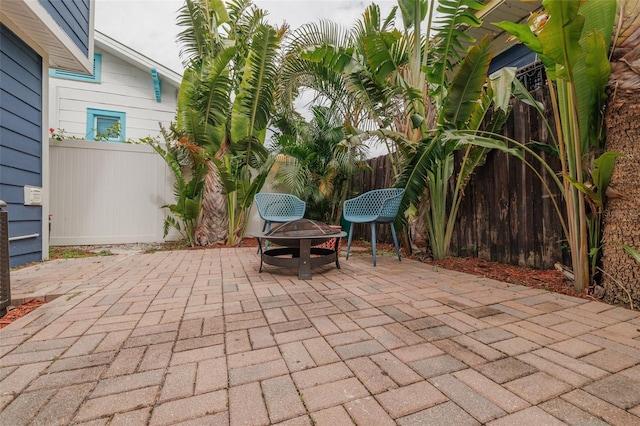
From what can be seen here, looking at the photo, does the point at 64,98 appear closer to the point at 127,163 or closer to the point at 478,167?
the point at 127,163

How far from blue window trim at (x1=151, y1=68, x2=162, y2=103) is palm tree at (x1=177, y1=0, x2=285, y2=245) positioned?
8.20 feet

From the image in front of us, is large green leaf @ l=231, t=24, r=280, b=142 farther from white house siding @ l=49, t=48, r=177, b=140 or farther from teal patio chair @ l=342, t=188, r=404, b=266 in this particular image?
white house siding @ l=49, t=48, r=177, b=140

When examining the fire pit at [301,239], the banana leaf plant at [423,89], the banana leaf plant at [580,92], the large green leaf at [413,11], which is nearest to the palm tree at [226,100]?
the banana leaf plant at [423,89]

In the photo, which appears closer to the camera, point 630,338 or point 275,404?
point 275,404

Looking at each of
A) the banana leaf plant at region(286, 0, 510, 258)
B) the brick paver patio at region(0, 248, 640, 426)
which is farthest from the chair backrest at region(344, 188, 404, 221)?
the brick paver patio at region(0, 248, 640, 426)

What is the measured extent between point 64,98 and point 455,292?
31.1 ft

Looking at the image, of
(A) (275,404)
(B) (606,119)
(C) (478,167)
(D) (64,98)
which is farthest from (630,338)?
(D) (64,98)

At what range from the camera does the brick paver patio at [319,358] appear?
0.95 m

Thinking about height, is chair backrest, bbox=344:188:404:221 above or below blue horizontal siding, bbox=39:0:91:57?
below

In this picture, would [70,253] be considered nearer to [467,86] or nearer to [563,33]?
[467,86]

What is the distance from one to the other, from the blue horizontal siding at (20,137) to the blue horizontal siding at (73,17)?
48 cm

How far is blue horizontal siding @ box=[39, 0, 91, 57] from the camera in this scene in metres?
3.33

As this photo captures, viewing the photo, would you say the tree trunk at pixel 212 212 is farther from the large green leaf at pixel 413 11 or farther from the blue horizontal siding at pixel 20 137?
the large green leaf at pixel 413 11

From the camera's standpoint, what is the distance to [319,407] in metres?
0.97
